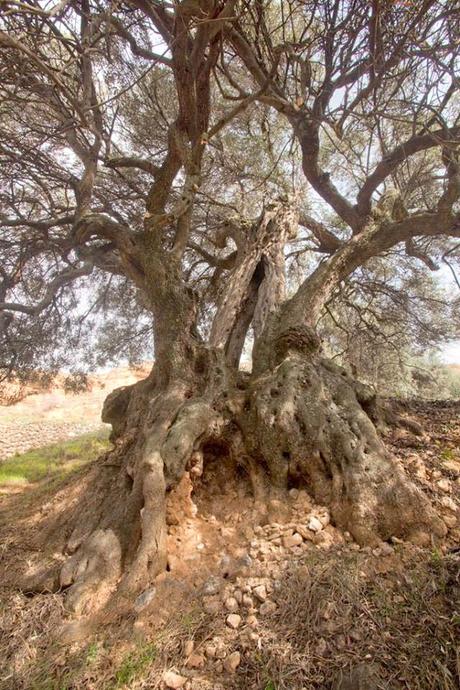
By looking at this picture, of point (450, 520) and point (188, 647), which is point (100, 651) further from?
point (450, 520)

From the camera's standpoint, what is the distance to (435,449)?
295cm

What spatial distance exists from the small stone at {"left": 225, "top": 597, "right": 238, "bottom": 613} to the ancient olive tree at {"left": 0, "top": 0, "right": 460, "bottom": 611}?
47cm

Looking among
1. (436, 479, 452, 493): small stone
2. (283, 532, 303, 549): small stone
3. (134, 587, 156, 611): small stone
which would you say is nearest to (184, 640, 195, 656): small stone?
(134, 587, 156, 611): small stone

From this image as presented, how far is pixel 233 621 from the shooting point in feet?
5.23

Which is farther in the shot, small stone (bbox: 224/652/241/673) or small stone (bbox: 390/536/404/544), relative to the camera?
small stone (bbox: 390/536/404/544)

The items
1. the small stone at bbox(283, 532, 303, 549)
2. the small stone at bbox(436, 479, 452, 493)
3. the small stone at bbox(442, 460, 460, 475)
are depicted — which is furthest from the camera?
the small stone at bbox(442, 460, 460, 475)

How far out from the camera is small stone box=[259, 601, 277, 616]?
161 cm

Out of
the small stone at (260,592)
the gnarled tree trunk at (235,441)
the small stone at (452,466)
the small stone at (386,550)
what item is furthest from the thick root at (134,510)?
the small stone at (452,466)

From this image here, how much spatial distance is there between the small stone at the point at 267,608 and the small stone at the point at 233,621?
0.36ft

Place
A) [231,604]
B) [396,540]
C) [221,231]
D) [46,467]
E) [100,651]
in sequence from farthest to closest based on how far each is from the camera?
1. [46,467]
2. [221,231]
3. [396,540]
4. [231,604]
5. [100,651]

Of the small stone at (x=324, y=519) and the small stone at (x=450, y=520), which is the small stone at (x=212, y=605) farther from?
the small stone at (x=450, y=520)

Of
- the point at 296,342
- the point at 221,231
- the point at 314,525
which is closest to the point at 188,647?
the point at 314,525

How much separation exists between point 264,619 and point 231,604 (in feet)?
0.56

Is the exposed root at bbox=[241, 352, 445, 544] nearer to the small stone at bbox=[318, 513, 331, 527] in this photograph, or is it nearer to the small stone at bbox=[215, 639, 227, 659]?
the small stone at bbox=[318, 513, 331, 527]
